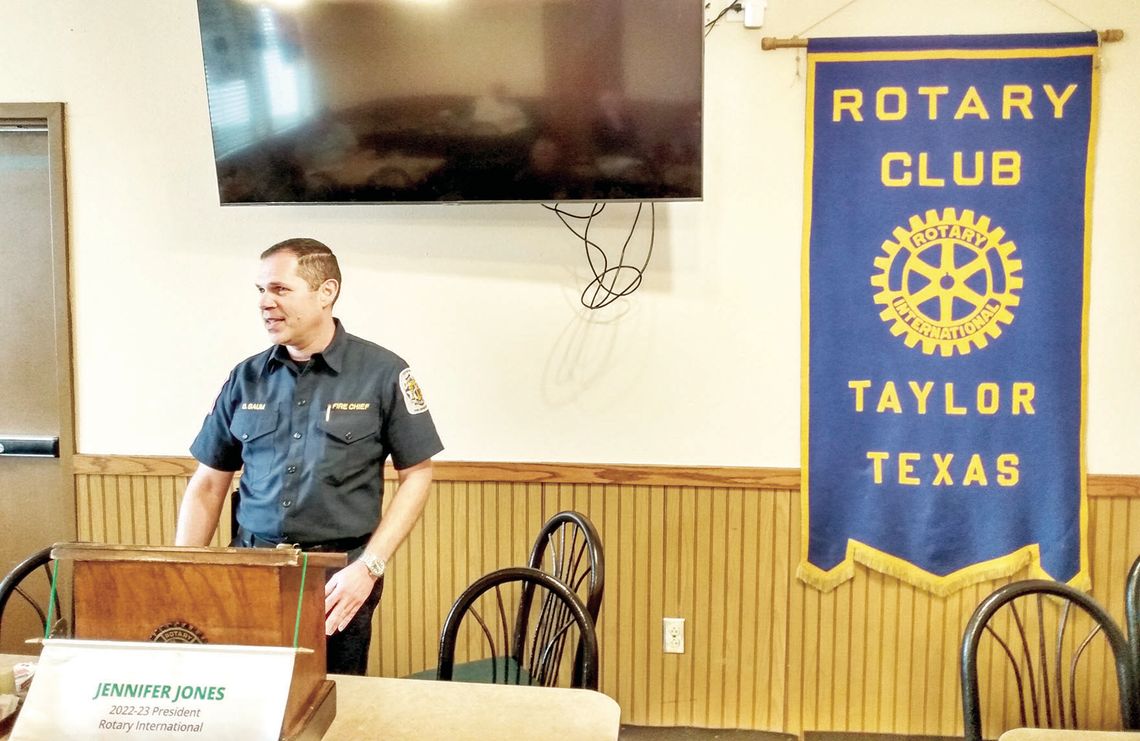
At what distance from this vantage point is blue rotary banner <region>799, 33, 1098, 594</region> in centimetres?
240

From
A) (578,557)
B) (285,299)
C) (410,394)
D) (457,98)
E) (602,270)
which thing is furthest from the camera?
(602,270)

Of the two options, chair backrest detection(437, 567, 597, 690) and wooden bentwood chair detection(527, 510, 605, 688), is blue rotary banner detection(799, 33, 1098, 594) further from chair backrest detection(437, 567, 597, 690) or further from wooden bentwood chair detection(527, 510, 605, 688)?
chair backrest detection(437, 567, 597, 690)

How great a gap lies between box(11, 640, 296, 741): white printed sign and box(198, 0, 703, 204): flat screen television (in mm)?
1567

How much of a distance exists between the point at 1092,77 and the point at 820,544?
1.58 metres

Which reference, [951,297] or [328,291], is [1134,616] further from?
[328,291]

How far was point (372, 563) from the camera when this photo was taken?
1.60 metres

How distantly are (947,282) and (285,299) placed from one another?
1.88 m

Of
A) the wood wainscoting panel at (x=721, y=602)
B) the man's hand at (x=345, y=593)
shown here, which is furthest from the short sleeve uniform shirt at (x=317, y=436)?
the wood wainscoting panel at (x=721, y=602)

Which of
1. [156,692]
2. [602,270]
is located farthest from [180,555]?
[602,270]

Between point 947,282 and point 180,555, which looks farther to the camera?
point 947,282

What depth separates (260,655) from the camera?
105 cm

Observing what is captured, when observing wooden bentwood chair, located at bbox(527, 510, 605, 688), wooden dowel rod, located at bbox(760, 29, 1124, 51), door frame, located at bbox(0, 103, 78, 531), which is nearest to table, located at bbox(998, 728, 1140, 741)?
wooden bentwood chair, located at bbox(527, 510, 605, 688)

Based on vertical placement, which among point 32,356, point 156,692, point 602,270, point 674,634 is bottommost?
point 674,634

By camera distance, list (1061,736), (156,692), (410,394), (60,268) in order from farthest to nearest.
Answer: (60,268) → (410,394) → (1061,736) → (156,692)
